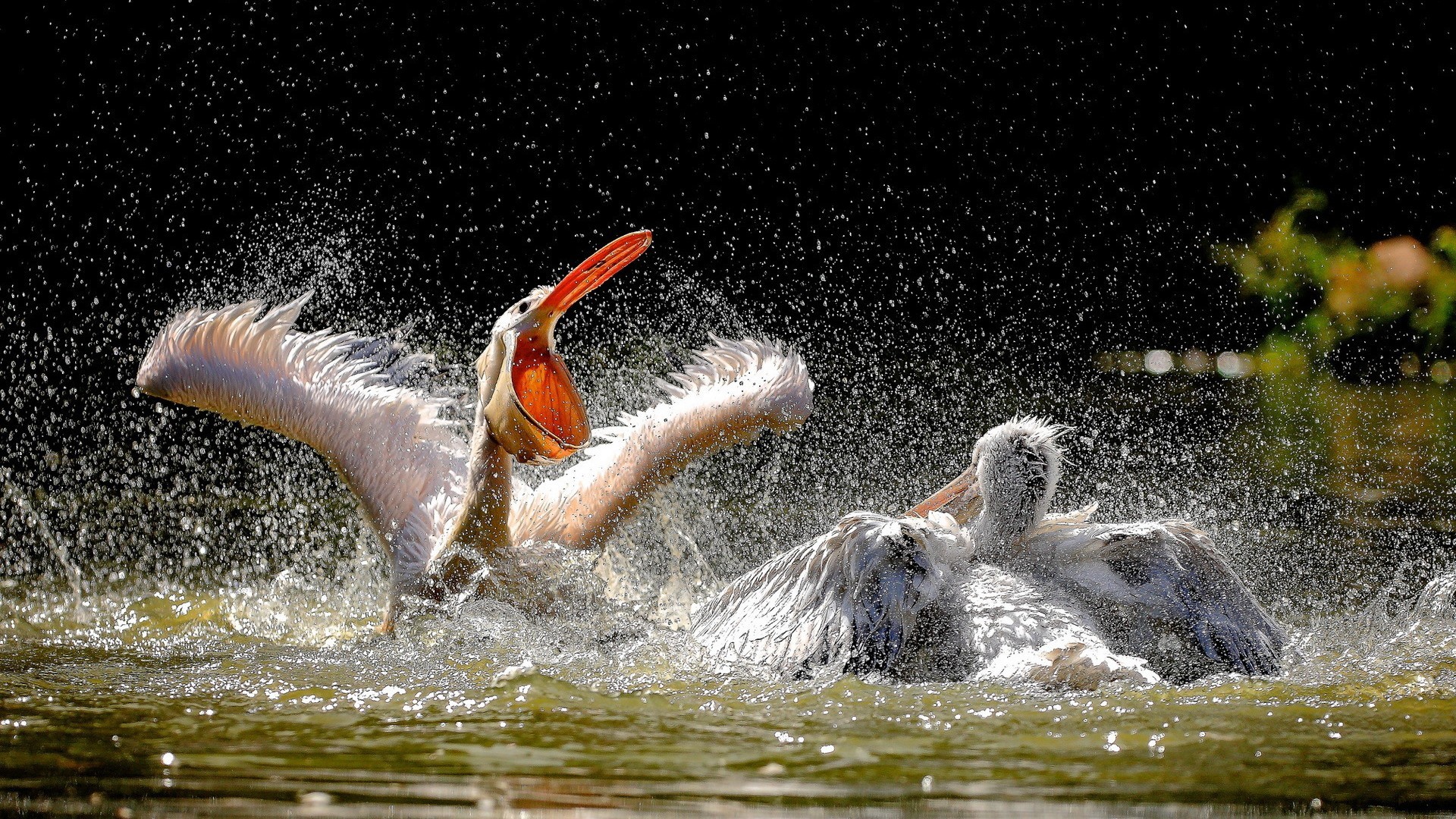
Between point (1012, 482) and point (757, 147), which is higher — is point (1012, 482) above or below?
below

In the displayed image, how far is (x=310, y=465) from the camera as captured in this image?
239 inches

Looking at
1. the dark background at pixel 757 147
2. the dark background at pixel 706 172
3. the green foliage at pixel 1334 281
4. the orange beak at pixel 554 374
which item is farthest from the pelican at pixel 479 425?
the green foliage at pixel 1334 281

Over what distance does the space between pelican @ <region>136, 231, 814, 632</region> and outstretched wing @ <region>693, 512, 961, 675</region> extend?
2.12ft

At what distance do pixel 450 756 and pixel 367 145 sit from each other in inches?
265

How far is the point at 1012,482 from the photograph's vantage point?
306cm

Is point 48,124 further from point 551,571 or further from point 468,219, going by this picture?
point 551,571

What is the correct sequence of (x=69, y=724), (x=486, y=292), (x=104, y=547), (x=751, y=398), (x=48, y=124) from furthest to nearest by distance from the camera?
(x=486, y=292) → (x=48, y=124) → (x=104, y=547) → (x=751, y=398) → (x=69, y=724)

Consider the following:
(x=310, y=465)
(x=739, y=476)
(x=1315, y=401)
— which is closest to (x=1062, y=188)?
(x=1315, y=401)

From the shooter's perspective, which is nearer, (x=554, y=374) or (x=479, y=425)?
(x=554, y=374)

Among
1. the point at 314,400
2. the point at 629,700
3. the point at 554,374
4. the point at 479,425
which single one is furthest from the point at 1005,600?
the point at 314,400

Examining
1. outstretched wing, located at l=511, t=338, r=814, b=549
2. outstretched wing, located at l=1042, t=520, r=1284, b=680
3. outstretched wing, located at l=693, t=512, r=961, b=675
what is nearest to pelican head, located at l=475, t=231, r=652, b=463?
outstretched wing, located at l=511, t=338, r=814, b=549

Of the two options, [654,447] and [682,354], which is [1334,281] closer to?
[682,354]

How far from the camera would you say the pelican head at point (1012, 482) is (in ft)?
10.0

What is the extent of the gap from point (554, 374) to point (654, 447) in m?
0.42
